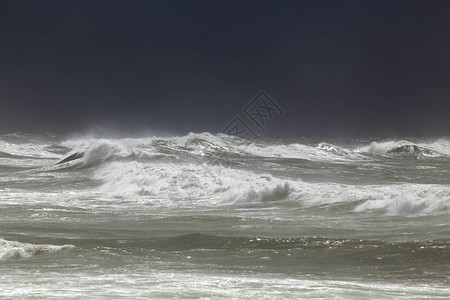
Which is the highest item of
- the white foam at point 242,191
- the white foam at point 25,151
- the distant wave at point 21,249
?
the white foam at point 25,151

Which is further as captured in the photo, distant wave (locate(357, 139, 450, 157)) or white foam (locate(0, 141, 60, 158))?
distant wave (locate(357, 139, 450, 157))

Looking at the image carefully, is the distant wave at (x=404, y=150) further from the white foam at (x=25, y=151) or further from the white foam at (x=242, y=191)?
the white foam at (x=242, y=191)

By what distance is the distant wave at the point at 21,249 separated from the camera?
10.3 metres

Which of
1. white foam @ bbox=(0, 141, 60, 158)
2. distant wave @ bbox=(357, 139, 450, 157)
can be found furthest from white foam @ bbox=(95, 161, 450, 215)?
distant wave @ bbox=(357, 139, 450, 157)

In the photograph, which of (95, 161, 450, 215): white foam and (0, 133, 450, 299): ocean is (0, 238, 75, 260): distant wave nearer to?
(0, 133, 450, 299): ocean

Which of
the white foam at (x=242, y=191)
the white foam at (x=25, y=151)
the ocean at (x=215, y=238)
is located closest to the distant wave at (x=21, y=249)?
the ocean at (x=215, y=238)

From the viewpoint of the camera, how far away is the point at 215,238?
11609 millimetres

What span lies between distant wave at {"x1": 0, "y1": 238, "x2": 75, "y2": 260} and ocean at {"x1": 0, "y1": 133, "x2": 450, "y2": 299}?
1 centimetres

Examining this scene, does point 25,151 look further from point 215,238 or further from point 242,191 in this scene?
point 215,238

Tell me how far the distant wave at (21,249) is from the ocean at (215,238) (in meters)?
0.01

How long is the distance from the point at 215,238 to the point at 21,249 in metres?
2.88

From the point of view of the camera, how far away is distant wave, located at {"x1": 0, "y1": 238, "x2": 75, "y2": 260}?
10.3 m

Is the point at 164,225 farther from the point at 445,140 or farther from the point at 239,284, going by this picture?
the point at 445,140

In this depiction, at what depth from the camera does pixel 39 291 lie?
7.91 metres
